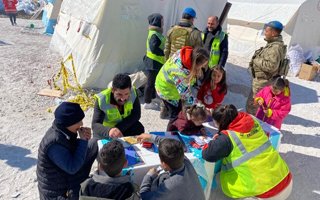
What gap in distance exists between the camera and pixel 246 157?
3.31 metres

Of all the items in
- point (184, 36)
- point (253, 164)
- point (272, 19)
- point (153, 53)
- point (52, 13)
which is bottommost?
point (253, 164)

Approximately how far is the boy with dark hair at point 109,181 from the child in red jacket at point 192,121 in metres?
1.58

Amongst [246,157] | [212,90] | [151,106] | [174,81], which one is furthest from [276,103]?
[151,106]

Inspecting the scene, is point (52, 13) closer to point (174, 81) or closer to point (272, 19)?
point (272, 19)

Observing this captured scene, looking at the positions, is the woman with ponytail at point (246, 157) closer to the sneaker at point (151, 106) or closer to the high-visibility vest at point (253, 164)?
the high-visibility vest at point (253, 164)

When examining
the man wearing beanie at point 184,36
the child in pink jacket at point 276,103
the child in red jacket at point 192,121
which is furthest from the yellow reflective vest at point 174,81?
the man wearing beanie at point 184,36

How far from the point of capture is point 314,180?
4582mm

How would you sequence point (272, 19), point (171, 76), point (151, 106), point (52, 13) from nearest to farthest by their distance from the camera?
1. point (171, 76)
2. point (151, 106)
3. point (272, 19)
4. point (52, 13)

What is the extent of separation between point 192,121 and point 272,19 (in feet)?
29.2

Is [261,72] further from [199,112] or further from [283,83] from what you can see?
[199,112]

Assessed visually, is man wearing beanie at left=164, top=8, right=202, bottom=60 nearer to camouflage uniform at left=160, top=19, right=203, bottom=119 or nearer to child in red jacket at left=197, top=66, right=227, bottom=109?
camouflage uniform at left=160, top=19, right=203, bottom=119

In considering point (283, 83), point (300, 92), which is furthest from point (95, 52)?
point (300, 92)

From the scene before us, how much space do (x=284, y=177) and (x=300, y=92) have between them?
604 cm

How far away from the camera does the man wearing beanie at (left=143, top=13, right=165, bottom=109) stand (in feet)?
20.5
